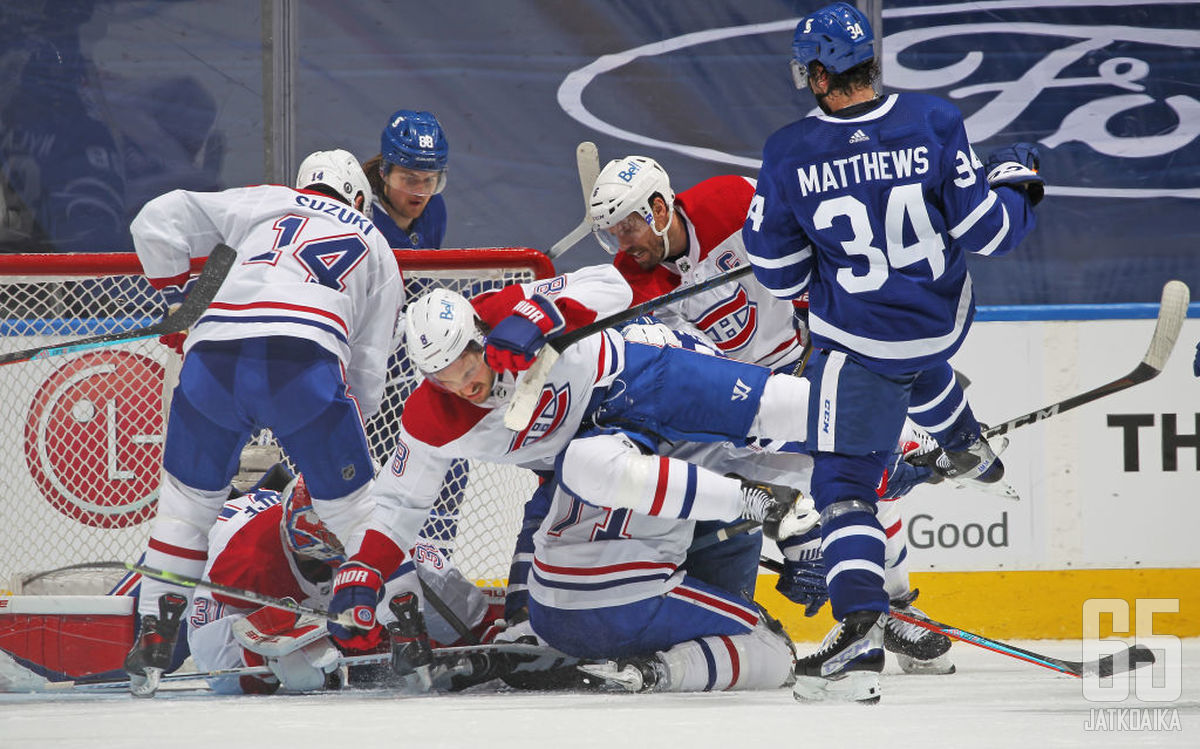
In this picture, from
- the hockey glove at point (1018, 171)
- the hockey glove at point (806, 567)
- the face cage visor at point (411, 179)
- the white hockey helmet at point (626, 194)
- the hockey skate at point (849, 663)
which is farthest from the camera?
the face cage visor at point (411, 179)

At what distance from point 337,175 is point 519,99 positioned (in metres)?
1.40

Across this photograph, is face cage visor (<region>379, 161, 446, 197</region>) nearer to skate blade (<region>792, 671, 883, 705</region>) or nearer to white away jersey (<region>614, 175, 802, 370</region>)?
white away jersey (<region>614, 175, 802, 370</region>)

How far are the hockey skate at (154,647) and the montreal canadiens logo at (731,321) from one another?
1.33m

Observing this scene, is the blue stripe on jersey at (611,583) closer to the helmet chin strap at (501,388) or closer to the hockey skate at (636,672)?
the hockey skate at (636,672)

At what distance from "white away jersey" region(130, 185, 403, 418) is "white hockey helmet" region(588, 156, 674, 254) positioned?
0.47 meters

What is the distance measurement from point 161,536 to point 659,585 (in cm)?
102

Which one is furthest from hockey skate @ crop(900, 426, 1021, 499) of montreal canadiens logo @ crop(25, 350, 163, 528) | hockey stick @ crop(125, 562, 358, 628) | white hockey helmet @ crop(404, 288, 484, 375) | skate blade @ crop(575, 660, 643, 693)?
montreal canadiens logo @ crop(25, 350, 163, 528)

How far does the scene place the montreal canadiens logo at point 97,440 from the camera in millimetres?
3555

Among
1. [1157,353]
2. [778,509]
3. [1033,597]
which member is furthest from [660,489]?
[1033,597]

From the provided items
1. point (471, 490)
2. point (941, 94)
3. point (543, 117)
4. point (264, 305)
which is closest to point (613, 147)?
point (543, 117)

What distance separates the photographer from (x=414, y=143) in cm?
359

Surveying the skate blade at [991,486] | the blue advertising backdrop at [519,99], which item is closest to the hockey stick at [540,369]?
the skate blade at [991,486]

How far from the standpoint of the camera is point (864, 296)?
8.11 feet

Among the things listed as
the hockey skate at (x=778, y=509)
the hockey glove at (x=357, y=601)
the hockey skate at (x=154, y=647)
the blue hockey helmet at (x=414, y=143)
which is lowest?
the hockey skate at (x=154, y=647)
